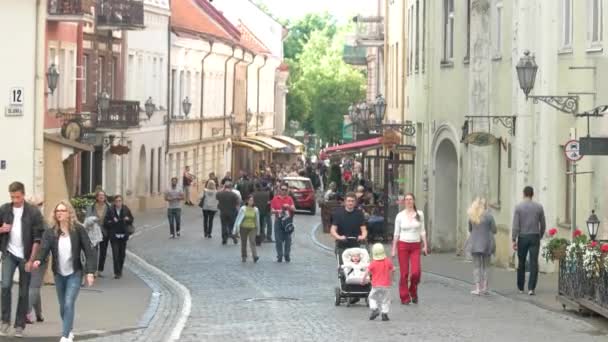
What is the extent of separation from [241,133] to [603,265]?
68556 mm

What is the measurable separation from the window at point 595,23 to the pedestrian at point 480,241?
3698 mm

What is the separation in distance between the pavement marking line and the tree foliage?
81.3 m

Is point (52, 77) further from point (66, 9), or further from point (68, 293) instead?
point (68, 293)

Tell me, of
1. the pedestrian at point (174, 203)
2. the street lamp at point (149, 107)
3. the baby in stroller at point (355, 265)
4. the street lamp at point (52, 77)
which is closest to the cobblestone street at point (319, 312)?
the baby in stroller at point (355, 265)

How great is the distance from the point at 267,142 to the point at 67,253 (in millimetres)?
70440

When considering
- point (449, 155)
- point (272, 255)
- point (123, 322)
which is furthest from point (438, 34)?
point (123, 322)

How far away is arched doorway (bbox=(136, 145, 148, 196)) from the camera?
191ft

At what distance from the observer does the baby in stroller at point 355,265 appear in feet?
69.6

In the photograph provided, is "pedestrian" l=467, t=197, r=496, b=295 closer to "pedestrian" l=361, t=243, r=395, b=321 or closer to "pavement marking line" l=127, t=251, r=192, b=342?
"pedestrian" l=361, t=243, r=395, b=321

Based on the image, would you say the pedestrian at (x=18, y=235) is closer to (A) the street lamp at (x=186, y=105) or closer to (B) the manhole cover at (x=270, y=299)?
(B) the manhole cover at (x=270, y=299)

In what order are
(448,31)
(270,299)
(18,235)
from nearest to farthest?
1. (18,235)
2. (270,299)
3. (448,31)

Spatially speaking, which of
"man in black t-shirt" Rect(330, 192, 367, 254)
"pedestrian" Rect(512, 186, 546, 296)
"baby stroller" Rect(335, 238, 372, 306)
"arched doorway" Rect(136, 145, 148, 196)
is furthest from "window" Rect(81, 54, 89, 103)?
"baby stroller" Rect(335, 238, 372, 306)

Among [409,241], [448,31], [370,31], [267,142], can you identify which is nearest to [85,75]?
[448,31]

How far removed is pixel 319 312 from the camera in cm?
2070
